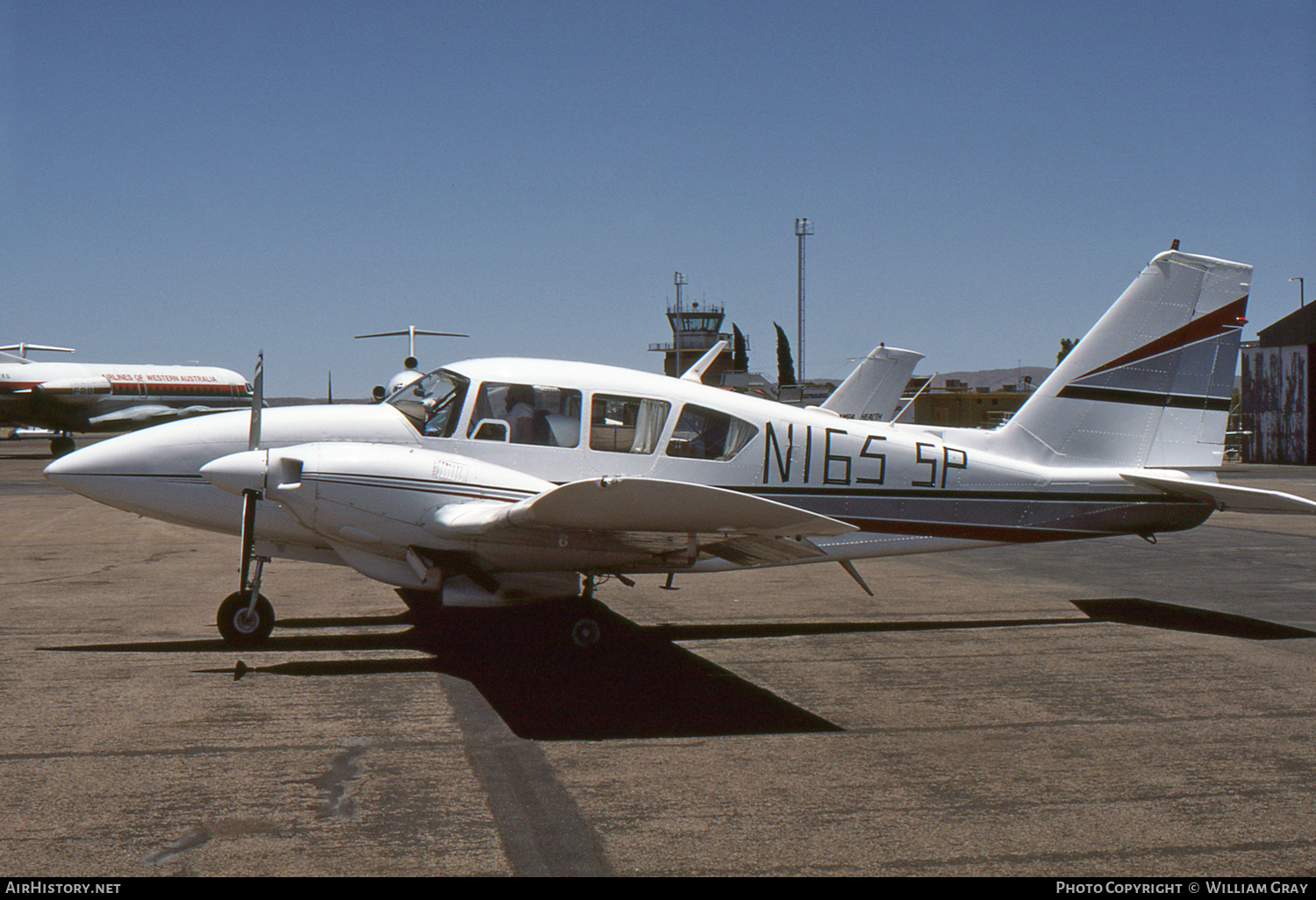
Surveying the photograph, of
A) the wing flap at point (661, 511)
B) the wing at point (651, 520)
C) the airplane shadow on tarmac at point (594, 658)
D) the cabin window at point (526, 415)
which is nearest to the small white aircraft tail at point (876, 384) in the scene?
the airplane shadow on tarmac at point (594, 658)

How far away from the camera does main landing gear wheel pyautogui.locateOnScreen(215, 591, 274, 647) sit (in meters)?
7.89

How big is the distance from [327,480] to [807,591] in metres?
5.88

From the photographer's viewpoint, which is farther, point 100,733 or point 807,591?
point 807,591

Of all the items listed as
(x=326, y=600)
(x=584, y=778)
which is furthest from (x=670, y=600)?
(x=584, y=778)

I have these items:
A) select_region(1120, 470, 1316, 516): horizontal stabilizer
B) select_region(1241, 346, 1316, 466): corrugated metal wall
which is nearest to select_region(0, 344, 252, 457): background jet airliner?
select_region(1120, 470, 1316, 516): horizontal stabilizer

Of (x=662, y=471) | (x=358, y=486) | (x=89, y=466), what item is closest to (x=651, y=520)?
(x=662, y=471)

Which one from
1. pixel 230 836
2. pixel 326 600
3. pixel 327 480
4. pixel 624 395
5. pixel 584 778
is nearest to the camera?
pixel 230 836

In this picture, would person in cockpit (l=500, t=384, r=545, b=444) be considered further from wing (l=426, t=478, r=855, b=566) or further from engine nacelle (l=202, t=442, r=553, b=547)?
wing (l=426, t=478, r=855, b=566)

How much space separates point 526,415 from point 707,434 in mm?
1610

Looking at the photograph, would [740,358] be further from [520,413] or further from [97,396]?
[520,413]

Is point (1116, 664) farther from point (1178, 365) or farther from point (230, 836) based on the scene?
point (230, 836)

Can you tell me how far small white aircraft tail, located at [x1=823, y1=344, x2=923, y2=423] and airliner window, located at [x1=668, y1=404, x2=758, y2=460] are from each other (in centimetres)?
1431

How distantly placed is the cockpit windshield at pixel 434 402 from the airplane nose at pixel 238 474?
1.33 m

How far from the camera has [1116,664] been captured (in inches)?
296
